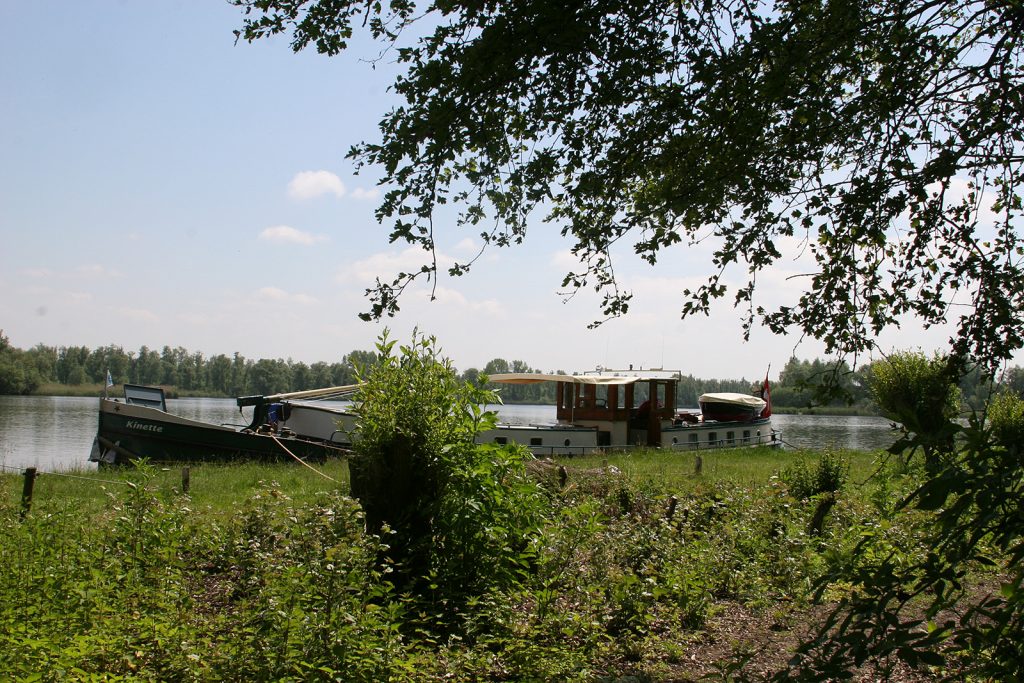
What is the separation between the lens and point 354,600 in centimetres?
506

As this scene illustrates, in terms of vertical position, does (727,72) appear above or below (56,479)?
above

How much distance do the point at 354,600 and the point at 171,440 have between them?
62.2 feet

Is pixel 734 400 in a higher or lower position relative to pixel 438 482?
higher

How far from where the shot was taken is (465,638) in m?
6.07

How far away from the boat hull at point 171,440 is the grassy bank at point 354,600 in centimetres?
1318

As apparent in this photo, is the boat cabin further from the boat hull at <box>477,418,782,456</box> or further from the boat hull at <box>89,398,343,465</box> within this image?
the boat hull at <box>89,398,343,465</box>

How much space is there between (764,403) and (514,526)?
2804cm

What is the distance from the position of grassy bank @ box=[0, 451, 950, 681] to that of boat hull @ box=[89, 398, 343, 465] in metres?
13.2

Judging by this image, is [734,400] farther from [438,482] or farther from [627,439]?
[438,482]

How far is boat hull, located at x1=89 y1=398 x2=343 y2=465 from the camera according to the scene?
71.7 ft

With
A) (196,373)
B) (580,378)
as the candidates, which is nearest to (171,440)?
(580,378)

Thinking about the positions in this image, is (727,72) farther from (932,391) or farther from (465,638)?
(465,638)

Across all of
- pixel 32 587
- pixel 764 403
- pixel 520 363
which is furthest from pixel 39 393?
pixel 32 587

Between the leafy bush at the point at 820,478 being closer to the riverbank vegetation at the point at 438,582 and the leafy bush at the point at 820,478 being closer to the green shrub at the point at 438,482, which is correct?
the riverbank vegetation at the point at 438,582
